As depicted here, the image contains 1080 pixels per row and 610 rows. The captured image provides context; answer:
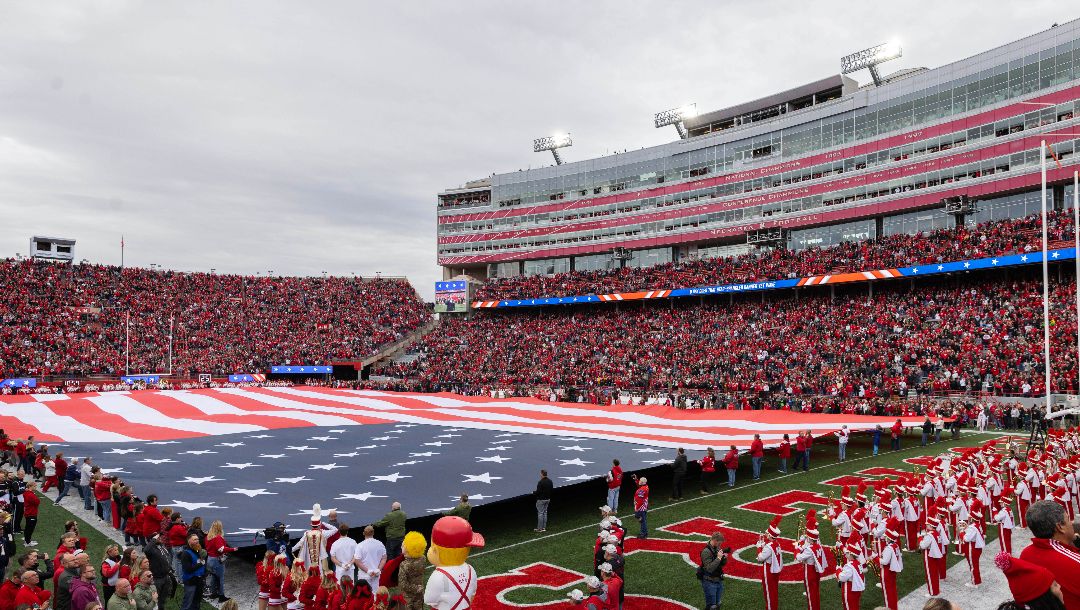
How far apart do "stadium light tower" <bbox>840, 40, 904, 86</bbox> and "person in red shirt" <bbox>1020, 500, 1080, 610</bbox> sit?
55.0 meters

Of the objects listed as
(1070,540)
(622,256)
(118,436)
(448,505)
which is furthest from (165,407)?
(622,256)

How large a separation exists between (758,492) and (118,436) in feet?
66.1

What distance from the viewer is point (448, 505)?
13125mm

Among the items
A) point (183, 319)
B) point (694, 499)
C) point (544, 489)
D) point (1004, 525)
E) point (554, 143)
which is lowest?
point (694, 499)

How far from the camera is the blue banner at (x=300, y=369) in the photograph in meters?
55.1

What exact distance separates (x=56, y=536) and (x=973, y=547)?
53.6 ft

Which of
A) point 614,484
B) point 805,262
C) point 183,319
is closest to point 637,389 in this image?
point 805,262

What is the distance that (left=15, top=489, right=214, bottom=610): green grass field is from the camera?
1248cm

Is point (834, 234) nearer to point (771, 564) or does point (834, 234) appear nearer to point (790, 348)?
point (790, 348)

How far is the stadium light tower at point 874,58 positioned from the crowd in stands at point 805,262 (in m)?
15.3

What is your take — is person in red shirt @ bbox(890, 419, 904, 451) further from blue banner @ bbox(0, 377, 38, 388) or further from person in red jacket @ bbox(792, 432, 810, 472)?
blue banner @ bbox(0, 377, 38, 388)

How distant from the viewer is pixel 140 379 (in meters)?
45.7

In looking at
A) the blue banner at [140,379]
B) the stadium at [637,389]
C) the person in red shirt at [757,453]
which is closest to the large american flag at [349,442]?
the stadium at [637,389]

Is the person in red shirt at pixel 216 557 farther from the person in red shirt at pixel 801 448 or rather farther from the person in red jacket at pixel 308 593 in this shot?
the person in red shirt at pixel 801 448
